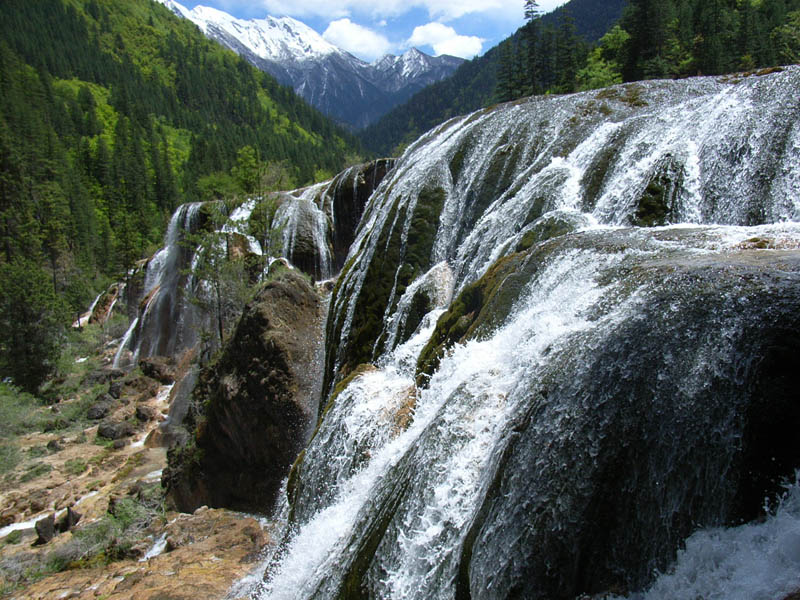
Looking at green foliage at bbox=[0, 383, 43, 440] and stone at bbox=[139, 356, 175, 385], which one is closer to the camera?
green foliage at bbox=[0, 383, 43, 440]

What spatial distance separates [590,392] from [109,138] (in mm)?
96433

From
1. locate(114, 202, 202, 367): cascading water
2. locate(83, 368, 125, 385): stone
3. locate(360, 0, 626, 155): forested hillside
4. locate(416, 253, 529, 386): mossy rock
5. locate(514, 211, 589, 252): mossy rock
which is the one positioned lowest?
locate(83, 368, 125, 385): stone

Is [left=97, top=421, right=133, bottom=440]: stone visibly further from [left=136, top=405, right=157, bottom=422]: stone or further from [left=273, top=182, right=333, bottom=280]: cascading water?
[left=273, top=182, right=333, bottom=280]: cascading water

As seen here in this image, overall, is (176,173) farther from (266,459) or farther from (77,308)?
(266,459)

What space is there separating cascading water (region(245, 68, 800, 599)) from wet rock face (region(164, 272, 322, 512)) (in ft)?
11.1

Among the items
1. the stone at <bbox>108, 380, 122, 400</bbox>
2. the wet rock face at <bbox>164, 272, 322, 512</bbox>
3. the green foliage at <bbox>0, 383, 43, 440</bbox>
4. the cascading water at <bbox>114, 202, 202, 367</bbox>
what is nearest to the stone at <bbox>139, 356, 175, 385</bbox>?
the stone at <bbox>108, 380, 122, 400</bbox>

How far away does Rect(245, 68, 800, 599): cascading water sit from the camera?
10.4ft

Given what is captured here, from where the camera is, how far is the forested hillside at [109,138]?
145 feet

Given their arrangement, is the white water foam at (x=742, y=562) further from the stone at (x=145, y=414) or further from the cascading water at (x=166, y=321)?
the cascading water at (x=166, y=321)

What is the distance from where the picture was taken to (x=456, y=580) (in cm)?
382

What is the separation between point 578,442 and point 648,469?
491 millimetres

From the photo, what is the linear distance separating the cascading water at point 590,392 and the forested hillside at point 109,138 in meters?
24.0

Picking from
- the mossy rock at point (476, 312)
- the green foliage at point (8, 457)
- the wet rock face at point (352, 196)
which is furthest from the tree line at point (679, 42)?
the green foliage at point (8, 457)

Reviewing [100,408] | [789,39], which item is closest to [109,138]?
[100,408]
